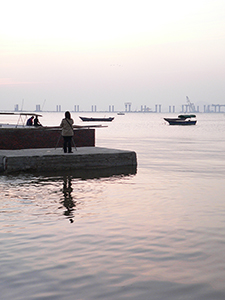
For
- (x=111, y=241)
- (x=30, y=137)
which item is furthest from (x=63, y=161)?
(x=111, y=241)

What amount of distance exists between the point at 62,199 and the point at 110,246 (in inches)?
177

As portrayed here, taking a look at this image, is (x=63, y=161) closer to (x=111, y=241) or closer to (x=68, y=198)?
(x=68, y=198)

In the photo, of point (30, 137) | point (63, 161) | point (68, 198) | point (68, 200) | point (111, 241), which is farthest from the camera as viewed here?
point (30, 137)

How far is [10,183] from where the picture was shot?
14484mm

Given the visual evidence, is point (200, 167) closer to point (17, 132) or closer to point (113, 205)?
point (17, 132)

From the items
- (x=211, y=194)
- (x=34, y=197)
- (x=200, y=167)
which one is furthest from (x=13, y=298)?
(x=200, y=167)

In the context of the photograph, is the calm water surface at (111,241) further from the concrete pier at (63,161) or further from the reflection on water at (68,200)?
the concrete pier at (63,161)

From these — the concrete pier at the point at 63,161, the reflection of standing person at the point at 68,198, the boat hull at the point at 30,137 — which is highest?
the boat hull at the point at 30,137

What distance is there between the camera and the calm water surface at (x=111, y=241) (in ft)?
18.6

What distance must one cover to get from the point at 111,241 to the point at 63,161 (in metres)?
10.5

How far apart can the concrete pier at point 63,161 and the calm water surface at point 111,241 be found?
2.88 meters

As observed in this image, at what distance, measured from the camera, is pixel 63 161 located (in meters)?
18.0

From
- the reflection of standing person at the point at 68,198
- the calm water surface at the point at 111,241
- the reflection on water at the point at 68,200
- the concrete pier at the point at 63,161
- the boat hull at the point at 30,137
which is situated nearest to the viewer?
the calm water surface at the point at 111,241

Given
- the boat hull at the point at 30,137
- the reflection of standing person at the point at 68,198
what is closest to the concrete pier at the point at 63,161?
the reflection of standing person at the point at 68,198
